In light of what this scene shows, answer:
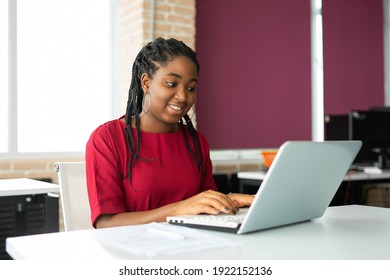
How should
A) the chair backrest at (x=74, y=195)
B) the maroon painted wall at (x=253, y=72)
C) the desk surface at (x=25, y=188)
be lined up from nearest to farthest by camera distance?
the chair backrest at (x=74, y=195) < the desk surface at (x=25, y=188) < the maroon painted wall at (x=253, y=72)

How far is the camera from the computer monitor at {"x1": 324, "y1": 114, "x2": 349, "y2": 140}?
3911 millimetres

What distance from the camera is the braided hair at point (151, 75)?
1.56 m

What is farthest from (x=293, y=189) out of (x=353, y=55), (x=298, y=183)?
(x=353, y=55)

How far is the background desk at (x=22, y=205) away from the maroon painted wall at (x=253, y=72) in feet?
5.84

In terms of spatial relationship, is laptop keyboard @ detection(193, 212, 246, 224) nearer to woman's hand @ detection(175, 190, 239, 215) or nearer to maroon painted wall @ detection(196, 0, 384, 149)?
woman's hand @ detection(175, 190, 239, 215)

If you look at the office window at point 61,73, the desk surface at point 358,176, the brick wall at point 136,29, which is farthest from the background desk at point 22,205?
the desk surface at point 358,176

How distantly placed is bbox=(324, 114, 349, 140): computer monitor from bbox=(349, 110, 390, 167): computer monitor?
0.60 feet

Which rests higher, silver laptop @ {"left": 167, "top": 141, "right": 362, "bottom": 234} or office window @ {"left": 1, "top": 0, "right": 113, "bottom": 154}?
office window @ {"left": 1, "top": 0, "right": 113, "bottom": 154}

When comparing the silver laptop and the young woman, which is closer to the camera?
the silver laptop

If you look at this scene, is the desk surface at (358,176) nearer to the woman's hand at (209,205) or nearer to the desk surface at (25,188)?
the desk surface at (25,188)

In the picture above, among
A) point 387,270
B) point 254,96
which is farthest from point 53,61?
point 387,270

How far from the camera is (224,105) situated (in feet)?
14.0

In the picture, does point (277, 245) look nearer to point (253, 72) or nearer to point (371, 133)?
point (371, 133)

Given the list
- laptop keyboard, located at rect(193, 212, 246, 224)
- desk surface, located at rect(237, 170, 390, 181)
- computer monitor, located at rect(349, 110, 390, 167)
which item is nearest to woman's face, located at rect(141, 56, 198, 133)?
laptop keyboard, located at rect(193, 212, 246, 224)
